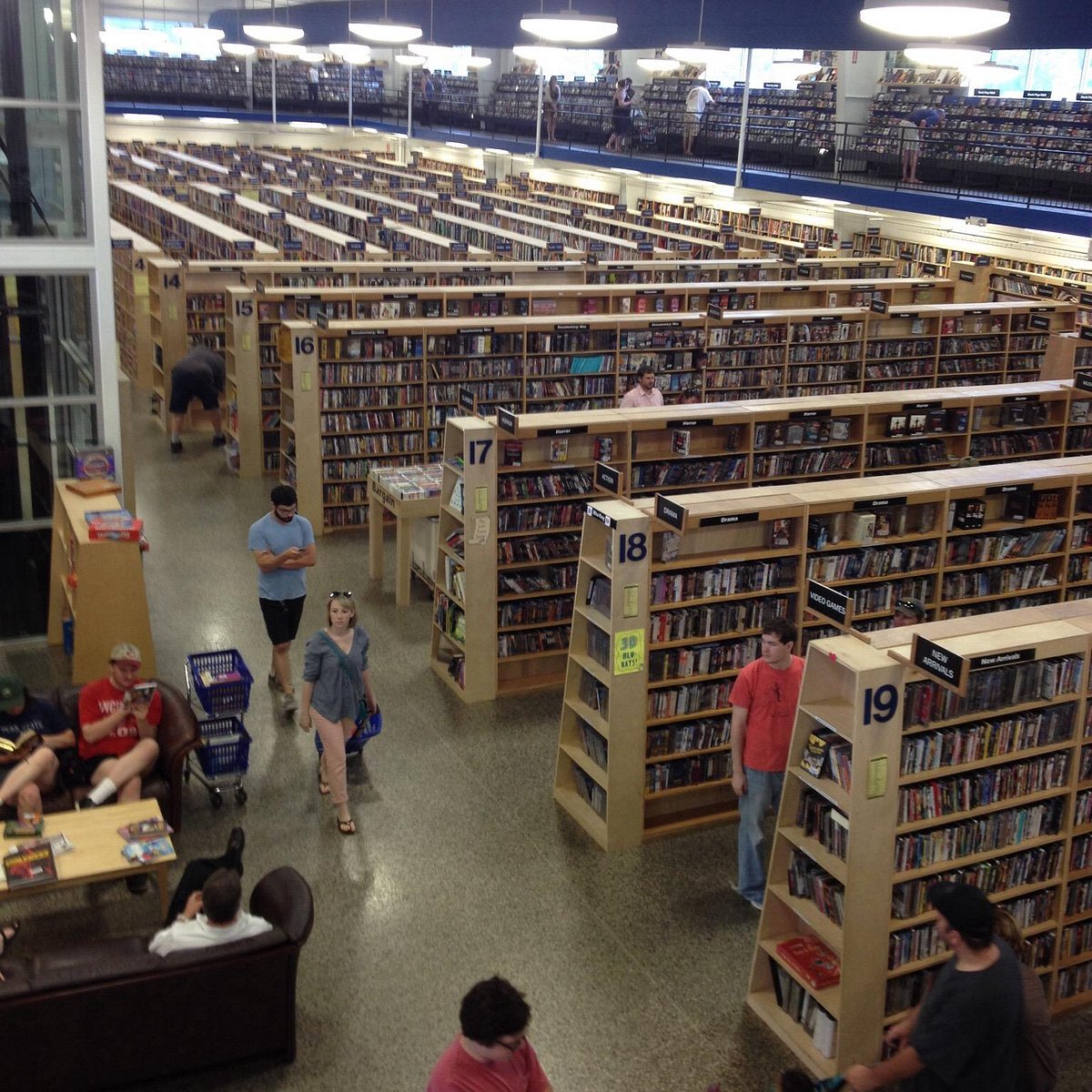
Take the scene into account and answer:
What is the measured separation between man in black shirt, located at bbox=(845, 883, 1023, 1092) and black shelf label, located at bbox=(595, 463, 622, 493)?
12.6 ft

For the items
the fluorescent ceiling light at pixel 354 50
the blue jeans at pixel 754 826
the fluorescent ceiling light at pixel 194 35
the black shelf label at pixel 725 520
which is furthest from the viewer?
the fluorescent ceiling light at pixel 194 35

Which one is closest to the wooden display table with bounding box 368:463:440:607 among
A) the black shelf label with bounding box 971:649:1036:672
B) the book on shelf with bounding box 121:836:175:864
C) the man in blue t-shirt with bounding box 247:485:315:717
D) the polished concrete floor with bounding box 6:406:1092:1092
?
the polished concrete floor with bounding box 6:406:1092:1092

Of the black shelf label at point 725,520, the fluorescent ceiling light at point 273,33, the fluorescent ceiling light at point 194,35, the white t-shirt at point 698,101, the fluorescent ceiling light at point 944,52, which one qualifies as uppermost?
the fluorescent ceiling light at point 194,35

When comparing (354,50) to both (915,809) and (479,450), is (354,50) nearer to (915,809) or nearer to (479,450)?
(479,450)

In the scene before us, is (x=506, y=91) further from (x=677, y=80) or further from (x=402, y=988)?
(x=402, y=988)

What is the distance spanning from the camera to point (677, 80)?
31266mm

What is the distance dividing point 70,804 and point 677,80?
2922 cm

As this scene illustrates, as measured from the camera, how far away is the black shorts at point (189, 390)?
1321 centimetres

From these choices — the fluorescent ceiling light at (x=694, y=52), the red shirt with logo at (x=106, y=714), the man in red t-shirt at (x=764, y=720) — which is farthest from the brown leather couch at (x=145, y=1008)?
the fluorescent ceiling light at (x=694, y=52)

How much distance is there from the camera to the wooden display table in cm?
A: 957

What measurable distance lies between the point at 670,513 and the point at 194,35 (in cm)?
4696

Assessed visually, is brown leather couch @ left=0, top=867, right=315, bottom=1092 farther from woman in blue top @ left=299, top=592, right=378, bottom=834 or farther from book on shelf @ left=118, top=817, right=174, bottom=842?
woman in blue top @ left=299, top=592, right=378, bottom=834

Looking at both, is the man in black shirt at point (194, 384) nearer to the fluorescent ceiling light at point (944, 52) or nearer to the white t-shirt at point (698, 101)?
the fluorescent ceiling light at point (944, 52)

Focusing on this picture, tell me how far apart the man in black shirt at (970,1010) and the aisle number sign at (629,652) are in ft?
8.48
